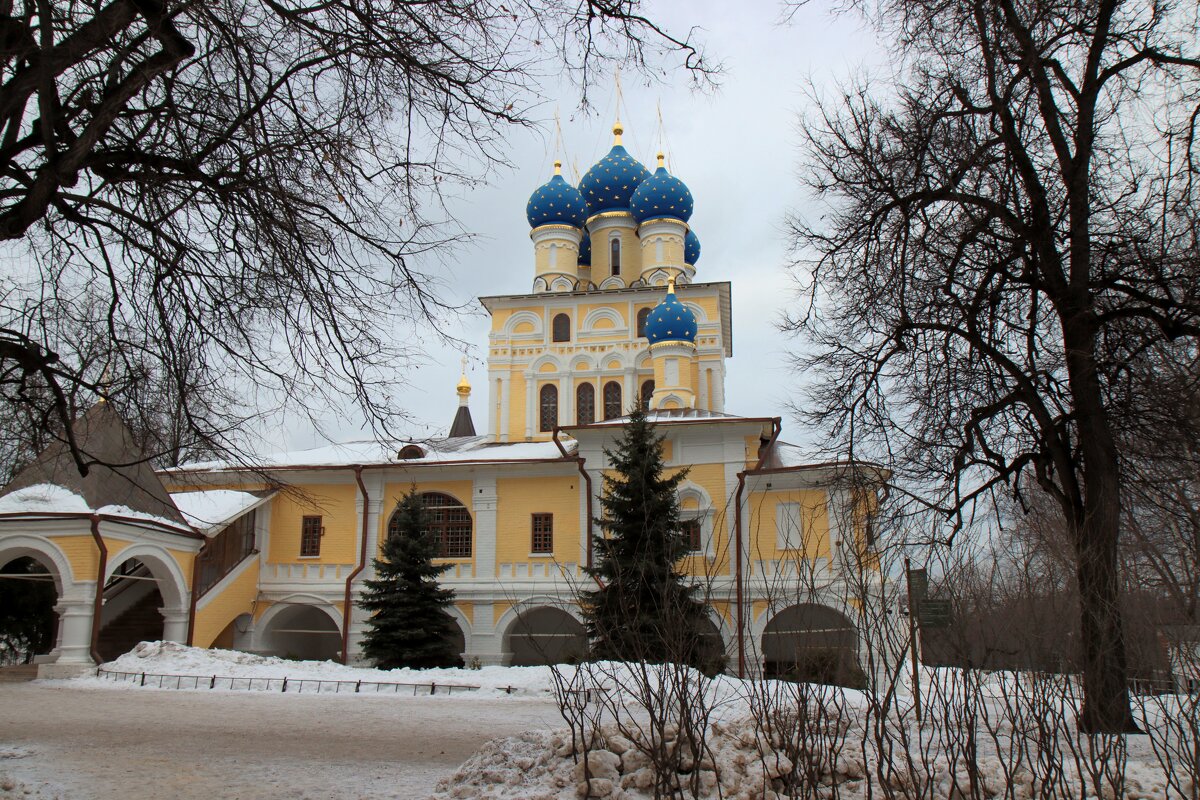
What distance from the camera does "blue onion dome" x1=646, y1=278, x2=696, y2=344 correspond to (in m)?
25.1

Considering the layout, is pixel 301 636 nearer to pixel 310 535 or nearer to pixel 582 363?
pixel 310 535

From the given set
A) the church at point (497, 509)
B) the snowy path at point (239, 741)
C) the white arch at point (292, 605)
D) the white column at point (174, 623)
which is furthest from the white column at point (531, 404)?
the snowy path at point (239, 741)

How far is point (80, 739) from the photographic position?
880cm

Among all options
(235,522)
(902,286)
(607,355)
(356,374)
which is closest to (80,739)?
(356,374)

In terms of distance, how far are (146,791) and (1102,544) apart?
725 centimetres

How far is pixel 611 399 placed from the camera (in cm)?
2764

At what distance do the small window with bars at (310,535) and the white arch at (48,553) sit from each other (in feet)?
20.2

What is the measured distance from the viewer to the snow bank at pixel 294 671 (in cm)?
1441

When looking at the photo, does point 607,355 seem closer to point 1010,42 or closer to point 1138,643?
point 1010,42

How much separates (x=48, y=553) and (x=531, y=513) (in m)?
9.65

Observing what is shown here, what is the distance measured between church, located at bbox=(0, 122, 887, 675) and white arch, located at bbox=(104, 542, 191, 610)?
4 cm

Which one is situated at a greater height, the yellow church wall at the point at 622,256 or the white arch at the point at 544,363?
the yellow church wall at the point at 622,256

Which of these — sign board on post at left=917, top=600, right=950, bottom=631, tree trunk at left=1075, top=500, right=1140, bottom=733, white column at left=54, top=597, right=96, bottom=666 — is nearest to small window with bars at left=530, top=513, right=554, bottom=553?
white column at left=54, top=597, right=96, bottom=666

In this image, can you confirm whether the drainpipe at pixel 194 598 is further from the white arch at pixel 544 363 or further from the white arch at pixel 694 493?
the white arch at pixel 544 363
